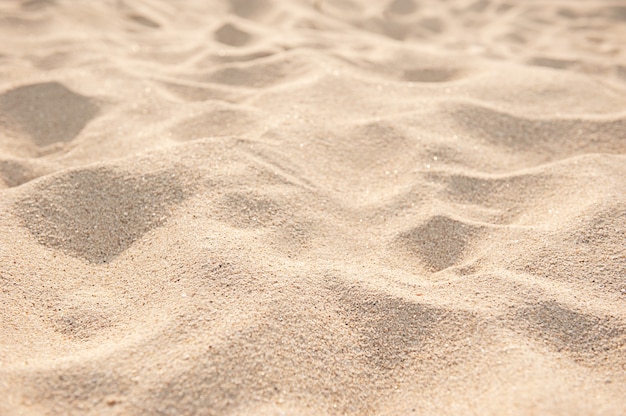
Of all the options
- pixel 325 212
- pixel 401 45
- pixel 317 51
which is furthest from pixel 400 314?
pixel 401 45

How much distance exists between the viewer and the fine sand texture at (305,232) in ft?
3.08

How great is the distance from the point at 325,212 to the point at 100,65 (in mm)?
1194

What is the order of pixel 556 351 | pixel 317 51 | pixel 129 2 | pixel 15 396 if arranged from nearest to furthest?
pixel 15 396 → pixel 556 351 → pixel 317 51 → pixel 129 2

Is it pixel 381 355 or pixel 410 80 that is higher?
pixel 410 80

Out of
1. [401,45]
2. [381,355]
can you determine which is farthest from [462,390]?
[401,45]

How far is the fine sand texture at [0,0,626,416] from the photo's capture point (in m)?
0.94

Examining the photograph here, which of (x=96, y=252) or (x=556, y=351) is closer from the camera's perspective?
(x=556, y=351)

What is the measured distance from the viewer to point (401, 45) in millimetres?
2412

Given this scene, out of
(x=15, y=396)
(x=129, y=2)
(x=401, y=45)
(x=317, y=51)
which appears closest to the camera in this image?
(x=15, y=396)

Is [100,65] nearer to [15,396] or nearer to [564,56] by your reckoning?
[15,396]

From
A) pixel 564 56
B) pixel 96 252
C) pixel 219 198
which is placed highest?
pixel 564 56

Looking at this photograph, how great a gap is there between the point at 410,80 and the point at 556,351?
133 cm

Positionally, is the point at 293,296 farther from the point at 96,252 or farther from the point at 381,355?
the point at 96,252

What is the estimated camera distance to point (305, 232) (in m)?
1.29
